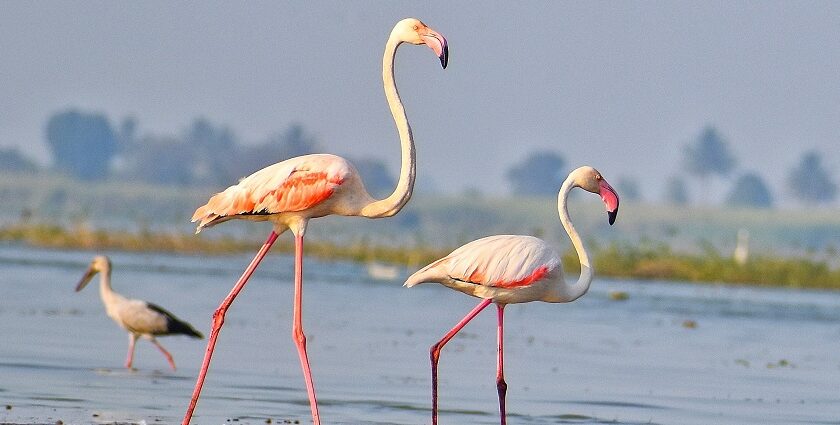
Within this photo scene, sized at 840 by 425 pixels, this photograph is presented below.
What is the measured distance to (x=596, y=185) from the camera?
468 inches

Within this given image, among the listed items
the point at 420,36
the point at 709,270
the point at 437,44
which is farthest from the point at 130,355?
the point at 709,270

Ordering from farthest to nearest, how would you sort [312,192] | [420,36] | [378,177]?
1. [378,177]
2. [312,192]
3. [420,36]

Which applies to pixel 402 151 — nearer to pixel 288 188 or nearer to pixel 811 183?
pixel 288 188

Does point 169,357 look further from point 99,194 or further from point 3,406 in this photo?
point 99,194

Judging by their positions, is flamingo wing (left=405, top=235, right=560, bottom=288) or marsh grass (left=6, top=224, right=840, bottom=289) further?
marsh grass (left=6, top=224, right=840, bottom=289)

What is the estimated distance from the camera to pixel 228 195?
10852 millimetres

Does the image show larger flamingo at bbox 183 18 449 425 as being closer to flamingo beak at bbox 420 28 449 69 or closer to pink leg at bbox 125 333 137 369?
flamingo beak at bbox 420 28 449 69

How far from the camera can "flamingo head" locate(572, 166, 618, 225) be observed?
11.8 m

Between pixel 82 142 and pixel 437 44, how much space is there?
440 ft

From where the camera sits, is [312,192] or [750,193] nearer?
[312,192]

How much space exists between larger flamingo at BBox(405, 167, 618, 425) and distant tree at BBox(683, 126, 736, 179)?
456 ft

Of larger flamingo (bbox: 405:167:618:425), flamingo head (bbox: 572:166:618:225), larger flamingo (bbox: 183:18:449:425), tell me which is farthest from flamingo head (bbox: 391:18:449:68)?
flamingo head (bbox: 572:166:618:225)

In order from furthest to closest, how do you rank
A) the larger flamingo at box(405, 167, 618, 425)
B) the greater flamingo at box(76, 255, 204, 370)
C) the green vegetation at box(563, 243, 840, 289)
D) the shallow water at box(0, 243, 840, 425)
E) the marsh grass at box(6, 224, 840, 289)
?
the marsh grass at box(6, 224, 840, 289), the green vegetation at box(563, 243, 840, 289), the greater flamingo at box(76, 255, 204, 370), the shallow water at box(0, 243, 840, 425), the larger flamingo at box(405, 167, 618, 425)

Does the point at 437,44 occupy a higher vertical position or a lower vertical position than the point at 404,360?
higher
